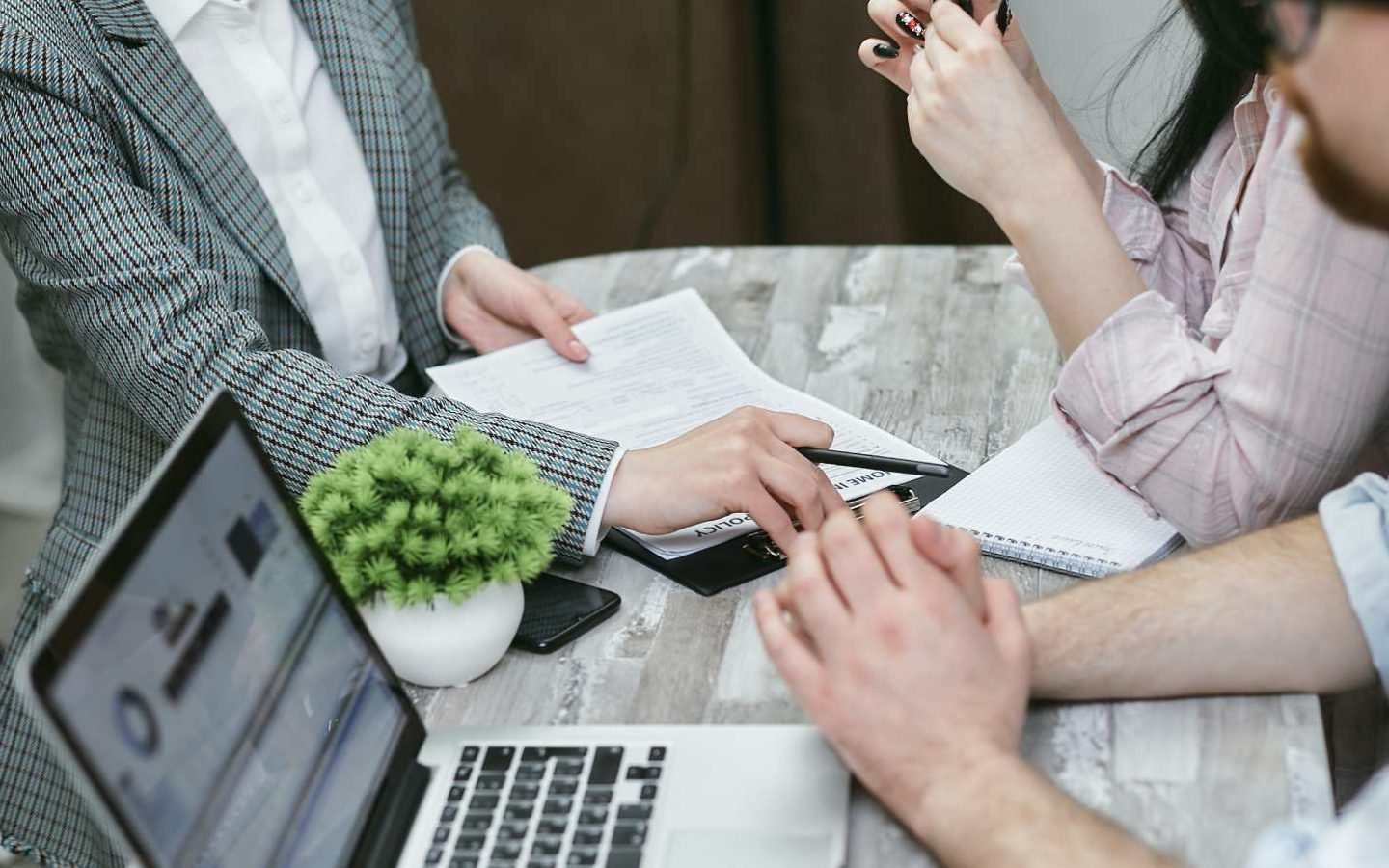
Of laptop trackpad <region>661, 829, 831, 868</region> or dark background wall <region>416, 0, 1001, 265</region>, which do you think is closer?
laptop trackpad <region>661, 829, 831, 868</region>

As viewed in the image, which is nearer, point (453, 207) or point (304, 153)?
point (304, 153)

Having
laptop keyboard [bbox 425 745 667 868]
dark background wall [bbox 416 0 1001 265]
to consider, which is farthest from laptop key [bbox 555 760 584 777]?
dark background wall [bbox 416 0 1001 265]

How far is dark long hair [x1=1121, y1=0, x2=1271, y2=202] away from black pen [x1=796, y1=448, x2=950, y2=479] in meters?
0.38

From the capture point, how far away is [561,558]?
0.98 metres

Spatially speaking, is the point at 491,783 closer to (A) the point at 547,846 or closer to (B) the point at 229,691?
(A) the point at 547,846

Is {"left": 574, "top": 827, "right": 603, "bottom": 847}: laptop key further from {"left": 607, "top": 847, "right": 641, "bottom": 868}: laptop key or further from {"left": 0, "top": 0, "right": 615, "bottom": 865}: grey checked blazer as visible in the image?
{"left": 0, "top": 0, "right": 615, "bottom": 865}: grey checked blazer

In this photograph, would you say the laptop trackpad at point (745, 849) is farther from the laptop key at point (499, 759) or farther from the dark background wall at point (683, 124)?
the dark background wall at point (683, 124)

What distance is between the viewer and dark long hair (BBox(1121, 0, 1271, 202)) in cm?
103

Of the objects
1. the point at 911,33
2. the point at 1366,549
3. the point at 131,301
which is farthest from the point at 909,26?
the point at 131,301

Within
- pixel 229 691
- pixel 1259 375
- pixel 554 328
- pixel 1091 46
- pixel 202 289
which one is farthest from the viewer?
pixel 1091 46

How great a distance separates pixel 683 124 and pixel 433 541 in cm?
178

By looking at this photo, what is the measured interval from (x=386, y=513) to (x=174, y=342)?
0.40 metres

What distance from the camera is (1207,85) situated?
1.13 metres

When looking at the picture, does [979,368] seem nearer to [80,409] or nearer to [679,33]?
[80,409]
